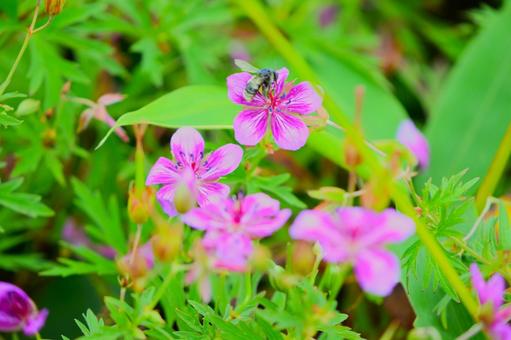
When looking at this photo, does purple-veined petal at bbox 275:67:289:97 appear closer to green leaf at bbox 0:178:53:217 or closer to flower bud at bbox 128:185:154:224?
flower bud at bbox 128:185:154:224

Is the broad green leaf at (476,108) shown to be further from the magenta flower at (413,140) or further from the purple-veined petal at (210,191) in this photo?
the purple-veined petal at (210,191)

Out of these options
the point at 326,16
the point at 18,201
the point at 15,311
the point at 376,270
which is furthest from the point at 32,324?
the point at 326,16

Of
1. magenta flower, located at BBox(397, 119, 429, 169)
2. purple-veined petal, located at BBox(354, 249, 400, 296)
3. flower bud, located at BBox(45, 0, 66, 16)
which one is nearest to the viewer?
purple-veined petal, located at BBox(354, 249, 400, 296)

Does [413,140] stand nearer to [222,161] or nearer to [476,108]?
[476,108]

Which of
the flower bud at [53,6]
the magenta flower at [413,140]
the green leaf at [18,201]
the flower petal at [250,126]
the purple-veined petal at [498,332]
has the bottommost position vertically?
the green leaf at [18,201]

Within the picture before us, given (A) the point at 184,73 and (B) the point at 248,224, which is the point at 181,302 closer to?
(B) the point at 248,224

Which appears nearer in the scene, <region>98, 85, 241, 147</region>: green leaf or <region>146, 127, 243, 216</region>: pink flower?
<region>146, 127, 243, 216</region>: pink flower

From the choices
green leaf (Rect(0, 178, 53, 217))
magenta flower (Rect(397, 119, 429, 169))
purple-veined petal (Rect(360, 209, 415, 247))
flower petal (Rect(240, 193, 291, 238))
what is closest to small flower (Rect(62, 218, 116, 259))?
green leaf (Rect(0, 178, 53, 217))

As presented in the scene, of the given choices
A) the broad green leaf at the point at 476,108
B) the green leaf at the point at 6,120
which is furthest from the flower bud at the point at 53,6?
the broad green leaf at the point at 476,108
